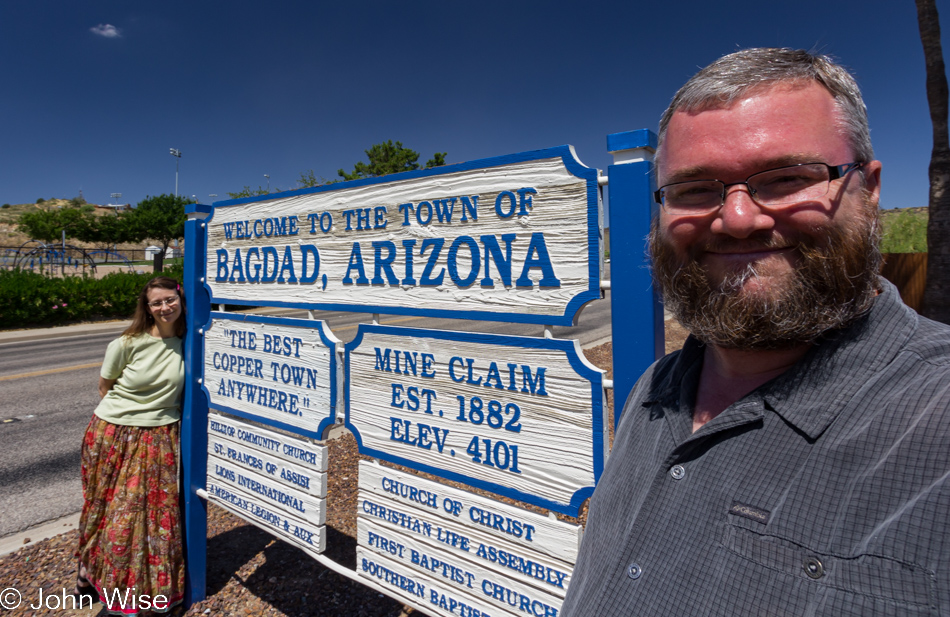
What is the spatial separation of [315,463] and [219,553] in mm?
1692

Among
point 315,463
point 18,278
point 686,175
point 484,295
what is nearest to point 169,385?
point 315,463

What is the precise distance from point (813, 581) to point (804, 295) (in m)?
0.47

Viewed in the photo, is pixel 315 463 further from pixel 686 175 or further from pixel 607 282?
pixel 686 175

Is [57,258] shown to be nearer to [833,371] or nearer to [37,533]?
[37,533]

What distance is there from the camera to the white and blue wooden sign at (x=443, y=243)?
1655mm

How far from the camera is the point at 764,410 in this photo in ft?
2.96

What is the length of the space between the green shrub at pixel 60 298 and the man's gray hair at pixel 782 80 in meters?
15.6

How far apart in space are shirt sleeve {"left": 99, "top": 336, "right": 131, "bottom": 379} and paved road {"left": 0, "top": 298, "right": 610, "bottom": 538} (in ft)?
5.68

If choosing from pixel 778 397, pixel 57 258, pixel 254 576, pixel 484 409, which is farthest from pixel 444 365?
pixel 57 258

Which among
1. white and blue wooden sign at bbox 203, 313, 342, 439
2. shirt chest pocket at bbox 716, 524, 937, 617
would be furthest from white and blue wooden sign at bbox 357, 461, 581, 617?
shirt chest pocket at bbox 716, 524, 937, 617

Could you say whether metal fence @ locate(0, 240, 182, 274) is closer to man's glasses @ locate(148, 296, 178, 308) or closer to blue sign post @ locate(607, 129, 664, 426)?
man's glasses @ locate(148, 296, 178, 308)

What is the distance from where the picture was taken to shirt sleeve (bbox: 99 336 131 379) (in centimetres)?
287

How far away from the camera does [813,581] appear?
0.73m

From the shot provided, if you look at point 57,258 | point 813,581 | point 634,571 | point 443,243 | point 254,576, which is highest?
point 57,258
